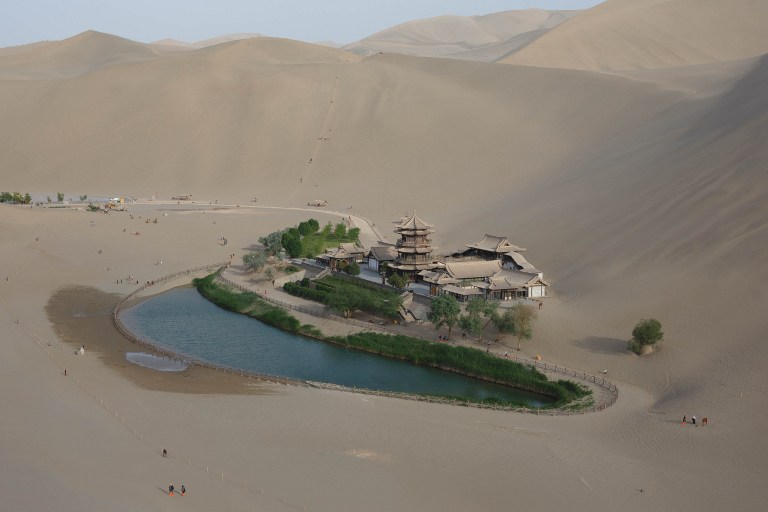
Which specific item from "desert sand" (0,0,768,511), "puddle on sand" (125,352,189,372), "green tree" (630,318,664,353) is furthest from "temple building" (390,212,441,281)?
"puddle on sand" (125,352,189,372)

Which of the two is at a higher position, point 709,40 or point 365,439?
point 709,40

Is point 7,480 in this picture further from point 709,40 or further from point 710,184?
point 709,40

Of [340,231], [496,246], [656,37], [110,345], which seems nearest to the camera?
[110,345]

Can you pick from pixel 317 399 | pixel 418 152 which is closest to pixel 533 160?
pixel 418 152

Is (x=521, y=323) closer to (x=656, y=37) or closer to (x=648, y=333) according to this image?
(x=648, y=333)

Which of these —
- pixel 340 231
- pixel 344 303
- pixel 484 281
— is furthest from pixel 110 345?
pixel 340 231

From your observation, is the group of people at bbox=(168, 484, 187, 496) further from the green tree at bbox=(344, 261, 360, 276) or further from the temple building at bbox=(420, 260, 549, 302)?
the green tree at bbox=(344, 261, 360, 276)

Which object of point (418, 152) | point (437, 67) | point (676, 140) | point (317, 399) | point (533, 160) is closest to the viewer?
point (317, 399)

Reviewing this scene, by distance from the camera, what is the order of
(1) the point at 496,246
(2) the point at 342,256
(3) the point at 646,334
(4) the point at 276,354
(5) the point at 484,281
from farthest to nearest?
(2) the point at 342,256, (1) the point at 496,246, (5) the point at 484,281, (4) the point at 276,354, (3) the point at 646,334
